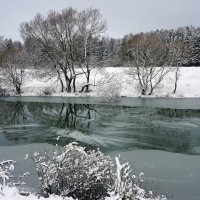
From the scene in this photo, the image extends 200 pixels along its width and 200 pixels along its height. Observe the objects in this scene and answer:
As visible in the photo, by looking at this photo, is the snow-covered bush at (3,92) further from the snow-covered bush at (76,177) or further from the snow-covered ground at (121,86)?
the snow-covered bush at (76,177)

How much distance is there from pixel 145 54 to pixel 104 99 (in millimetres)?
9498

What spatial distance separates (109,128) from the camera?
19.3 metres

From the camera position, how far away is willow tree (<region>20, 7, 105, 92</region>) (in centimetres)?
4191

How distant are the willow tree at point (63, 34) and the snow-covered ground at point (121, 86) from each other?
9.83 ft

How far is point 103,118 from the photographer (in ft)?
77.2

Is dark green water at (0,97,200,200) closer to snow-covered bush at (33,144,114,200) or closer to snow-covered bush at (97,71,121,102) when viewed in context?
snow-covered bush at (33,144,114,200)

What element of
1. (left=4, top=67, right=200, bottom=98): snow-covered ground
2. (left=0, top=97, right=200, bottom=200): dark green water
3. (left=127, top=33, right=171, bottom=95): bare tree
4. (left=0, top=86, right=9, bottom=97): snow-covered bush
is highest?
(left=127, top=33, right=171, bottom=95): bare tree

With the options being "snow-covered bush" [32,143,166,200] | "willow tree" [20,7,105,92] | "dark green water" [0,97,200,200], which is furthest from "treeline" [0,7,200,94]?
"snow-covered bush" [32,143,166,200]

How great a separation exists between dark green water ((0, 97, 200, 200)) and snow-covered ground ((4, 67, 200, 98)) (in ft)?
41.5

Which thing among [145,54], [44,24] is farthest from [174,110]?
[44,24]

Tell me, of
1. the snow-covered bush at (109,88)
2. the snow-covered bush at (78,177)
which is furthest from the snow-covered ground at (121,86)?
the snow-covered bush at (78,177)

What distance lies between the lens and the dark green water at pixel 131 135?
1096cm

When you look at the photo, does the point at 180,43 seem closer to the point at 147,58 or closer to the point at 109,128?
the point at 147,58

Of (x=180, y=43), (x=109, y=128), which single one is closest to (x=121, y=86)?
(x=180, y=43)
